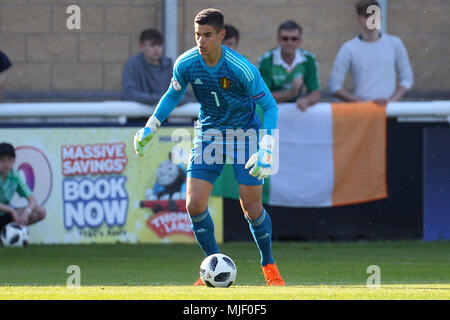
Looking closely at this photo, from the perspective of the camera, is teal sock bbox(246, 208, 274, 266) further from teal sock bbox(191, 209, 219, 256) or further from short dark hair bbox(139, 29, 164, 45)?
short dark hair bbox(139, 29, 164, 45)

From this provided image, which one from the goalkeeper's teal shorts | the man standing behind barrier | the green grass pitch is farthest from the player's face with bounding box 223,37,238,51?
the goalkeeper's teal shorts

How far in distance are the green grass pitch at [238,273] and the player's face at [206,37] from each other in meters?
1.68

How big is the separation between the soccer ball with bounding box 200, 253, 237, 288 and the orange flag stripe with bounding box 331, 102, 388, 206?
3.89 metres

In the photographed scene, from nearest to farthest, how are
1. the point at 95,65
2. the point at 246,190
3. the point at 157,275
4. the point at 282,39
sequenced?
the point at 246,190, the point at 157,275, the point at 282,39, the point at 95,65

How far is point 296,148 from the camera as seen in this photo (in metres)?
10.5

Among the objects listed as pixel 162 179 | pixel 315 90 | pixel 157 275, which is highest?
pixel 315 90

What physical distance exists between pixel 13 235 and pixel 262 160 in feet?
13.9

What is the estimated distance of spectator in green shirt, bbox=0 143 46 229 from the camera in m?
10.2

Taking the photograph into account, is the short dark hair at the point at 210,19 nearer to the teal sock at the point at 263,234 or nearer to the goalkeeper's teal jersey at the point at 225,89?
the goalkeeper's teal jersey at the point at 225,89

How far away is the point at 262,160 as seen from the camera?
6.87 m

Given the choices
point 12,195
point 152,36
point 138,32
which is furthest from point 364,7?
point 12,195
